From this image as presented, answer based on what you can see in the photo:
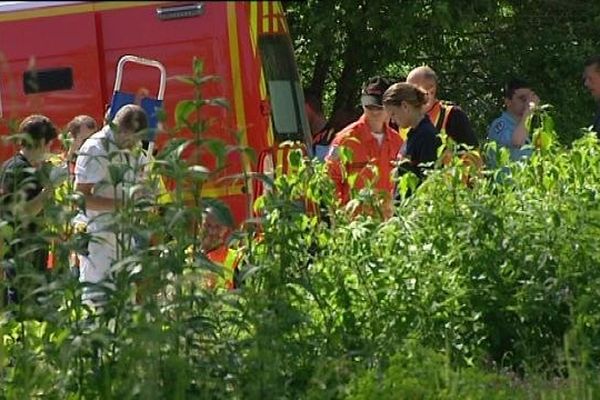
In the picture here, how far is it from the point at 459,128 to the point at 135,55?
8.88ft

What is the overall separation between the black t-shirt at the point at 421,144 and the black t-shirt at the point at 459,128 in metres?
0.75

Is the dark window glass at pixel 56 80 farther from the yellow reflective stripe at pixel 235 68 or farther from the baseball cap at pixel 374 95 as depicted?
the baseball cap at pixel 374 95

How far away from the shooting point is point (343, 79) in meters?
18.9

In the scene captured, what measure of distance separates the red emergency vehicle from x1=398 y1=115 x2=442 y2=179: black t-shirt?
250cm

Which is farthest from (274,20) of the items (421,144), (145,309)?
(145,309)

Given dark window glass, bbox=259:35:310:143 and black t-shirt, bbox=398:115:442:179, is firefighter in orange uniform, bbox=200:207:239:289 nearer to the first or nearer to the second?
black t-shirt, bbox=398:115:442:179

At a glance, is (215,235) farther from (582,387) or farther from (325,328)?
(582,387)

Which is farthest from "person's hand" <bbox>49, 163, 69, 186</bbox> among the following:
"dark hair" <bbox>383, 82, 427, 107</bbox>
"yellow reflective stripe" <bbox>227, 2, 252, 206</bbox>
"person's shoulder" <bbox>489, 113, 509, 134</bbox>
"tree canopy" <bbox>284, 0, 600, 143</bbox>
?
"tree canopy" <bbox>284, 0, 600, 143</bbox>

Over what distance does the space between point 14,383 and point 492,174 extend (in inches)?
86.4

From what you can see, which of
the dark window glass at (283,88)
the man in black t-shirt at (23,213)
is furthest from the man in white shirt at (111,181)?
the dark window glass at (283,88)

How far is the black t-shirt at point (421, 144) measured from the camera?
28.1ft

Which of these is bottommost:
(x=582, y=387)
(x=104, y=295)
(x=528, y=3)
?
(x=582, y=387)

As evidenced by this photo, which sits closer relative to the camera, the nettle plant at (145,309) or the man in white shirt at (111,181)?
the nettle plant at (145,309)

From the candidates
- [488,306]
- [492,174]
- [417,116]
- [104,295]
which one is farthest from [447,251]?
[417,116]
